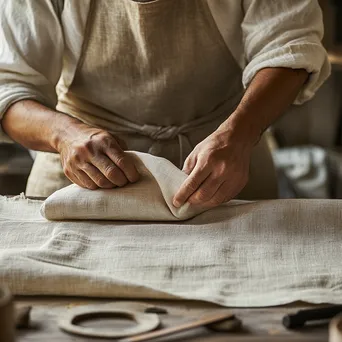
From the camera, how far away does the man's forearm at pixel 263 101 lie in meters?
1.38

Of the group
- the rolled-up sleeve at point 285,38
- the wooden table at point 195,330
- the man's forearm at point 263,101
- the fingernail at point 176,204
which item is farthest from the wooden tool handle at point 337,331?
the rolled-up sleeve at point 285,38

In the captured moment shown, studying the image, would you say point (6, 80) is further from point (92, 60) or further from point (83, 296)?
point (83, 296)

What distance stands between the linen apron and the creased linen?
37cm

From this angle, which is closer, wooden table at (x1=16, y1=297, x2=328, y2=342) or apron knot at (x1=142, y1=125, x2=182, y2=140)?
wooden table at (x1=16, y1=297, x2=328, y2=342)

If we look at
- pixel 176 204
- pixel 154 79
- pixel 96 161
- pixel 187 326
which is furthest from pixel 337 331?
pixel 154 79

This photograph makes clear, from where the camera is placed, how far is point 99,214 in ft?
4.09

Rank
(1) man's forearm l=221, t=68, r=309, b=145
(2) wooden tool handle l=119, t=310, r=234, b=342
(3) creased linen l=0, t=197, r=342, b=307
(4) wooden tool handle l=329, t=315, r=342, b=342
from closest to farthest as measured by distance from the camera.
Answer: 1. (4) wooden tool handle l=329, t=315, r=342, b=342
2. (2) wooden tool handle l=119, t=310, r=234, b=342
3. (3) creased linen l=0, t=197, r=342, b=307
4. (1) man's forearm l=221, t=68, r=309, b=145

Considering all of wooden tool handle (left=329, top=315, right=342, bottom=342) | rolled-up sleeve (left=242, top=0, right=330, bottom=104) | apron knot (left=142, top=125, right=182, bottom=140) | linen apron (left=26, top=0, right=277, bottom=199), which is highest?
wooden tool handle (left=329, top=315, right=342, bottom=342)

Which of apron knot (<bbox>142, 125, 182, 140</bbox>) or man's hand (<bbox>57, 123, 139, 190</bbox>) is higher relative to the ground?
man's hand (<bbox>57, 123, 139, 190</bbox>)

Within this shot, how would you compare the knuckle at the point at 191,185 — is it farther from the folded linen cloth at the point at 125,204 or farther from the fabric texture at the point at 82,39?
the fabric texture at the point at 82,39

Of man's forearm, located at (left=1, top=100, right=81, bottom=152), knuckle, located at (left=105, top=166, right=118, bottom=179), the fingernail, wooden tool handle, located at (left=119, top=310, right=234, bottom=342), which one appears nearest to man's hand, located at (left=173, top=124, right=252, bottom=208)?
the fingernail

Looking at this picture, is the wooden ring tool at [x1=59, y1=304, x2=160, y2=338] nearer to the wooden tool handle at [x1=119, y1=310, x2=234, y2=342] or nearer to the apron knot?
the wooden tool handle at [x1=119, y1=310, x2=234, y2=342]

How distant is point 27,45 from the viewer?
5.06 feet

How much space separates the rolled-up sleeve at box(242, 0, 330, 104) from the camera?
1.45 meters
